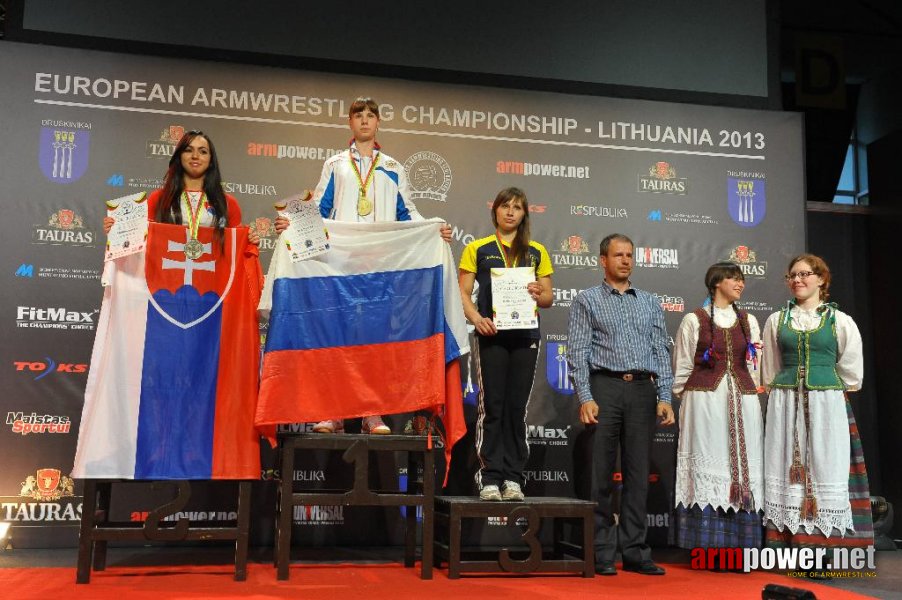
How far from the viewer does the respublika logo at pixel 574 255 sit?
534 centimetres

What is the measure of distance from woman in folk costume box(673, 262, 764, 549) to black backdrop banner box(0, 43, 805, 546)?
3.01 feet

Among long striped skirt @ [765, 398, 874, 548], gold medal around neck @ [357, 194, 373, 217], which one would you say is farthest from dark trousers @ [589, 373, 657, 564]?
gold medal around neck @ [357, 194, 373, 217]

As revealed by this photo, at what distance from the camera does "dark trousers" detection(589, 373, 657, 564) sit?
413cm

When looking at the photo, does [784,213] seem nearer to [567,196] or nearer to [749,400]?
[567,196]

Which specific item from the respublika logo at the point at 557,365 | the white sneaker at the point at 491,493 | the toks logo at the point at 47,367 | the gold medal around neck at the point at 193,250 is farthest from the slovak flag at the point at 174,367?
the respublika logo at the point at 557,365

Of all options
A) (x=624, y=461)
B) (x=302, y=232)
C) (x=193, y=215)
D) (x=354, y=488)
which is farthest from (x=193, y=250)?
(x=624, y=461)

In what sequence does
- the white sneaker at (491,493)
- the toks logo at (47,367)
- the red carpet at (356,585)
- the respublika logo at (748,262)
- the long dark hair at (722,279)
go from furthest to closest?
the respublika logo at (748,262), the toks logo at (47,367), the long dark hair at (722,279), the white sneaker at (491,493), the red carpet at (356,585)

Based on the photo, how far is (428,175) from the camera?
5.24 metres

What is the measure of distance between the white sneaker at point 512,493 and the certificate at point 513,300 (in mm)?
714

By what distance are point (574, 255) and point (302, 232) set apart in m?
2.02

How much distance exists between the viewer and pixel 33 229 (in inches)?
189

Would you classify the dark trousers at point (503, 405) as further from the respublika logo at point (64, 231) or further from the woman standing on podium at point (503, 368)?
the respublika logo at point (64, 231)

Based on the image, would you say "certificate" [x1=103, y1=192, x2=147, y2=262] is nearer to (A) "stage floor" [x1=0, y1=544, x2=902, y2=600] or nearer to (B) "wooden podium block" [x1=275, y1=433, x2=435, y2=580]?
(B) "wooden podium block" [x1=275, y1=433, x2=435, y2=580]
